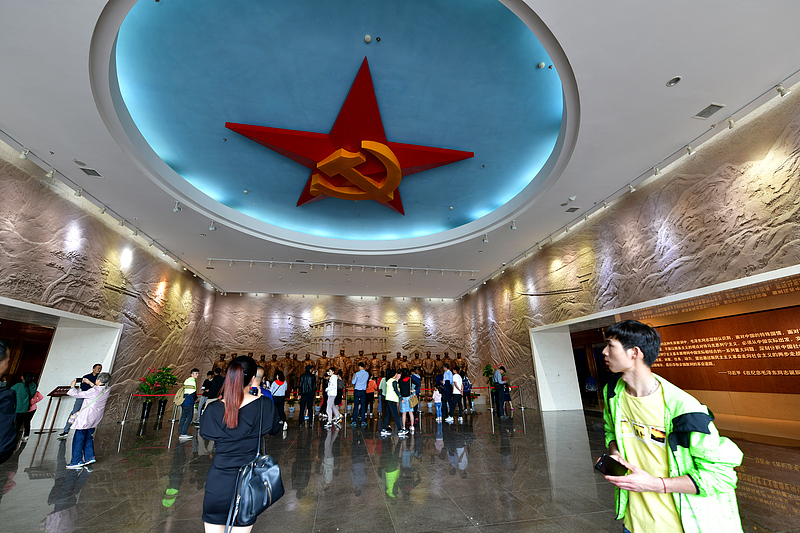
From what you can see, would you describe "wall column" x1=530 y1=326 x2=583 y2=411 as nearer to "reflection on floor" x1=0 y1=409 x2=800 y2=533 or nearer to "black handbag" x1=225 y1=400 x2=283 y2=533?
"reflection on floor" x1=0 y1=409 x2=800 y2=533

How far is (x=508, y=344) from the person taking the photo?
1291cm

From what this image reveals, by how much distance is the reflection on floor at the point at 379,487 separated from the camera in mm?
3121

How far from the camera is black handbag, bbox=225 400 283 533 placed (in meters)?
1.89

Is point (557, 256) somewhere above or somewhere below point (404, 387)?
above

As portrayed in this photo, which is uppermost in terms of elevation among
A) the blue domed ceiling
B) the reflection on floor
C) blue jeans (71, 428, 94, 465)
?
the blue domed ceiling

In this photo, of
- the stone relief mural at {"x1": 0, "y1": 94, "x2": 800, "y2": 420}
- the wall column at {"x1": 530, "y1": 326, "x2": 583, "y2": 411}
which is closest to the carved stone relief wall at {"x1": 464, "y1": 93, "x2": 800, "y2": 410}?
the stone relief mural at {"x1": 0, "y1": 94, "x2": 800, "y2": 420}

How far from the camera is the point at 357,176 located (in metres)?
7.46

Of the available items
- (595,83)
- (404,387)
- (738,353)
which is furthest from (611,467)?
(738,353)

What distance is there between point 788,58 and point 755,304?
4.73 metres

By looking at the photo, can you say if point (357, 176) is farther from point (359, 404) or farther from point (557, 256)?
point (557, 256)

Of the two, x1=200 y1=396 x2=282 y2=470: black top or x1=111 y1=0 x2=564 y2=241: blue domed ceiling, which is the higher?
x1=111 y1=0 x2=564 y2=241: blue domed ceiling

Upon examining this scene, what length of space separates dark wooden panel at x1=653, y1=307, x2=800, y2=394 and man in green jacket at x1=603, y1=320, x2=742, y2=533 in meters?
Result: 8.28

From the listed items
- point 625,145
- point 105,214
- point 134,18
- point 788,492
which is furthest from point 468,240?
point 105,214

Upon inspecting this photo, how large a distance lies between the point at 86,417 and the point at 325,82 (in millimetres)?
6375
